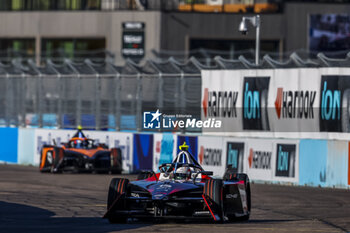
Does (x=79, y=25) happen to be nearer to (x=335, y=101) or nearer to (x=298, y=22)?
(x=298, y=22)

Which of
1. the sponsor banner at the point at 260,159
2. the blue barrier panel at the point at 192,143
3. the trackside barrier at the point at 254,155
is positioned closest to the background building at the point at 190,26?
the trackside barrier at the point at 254,155

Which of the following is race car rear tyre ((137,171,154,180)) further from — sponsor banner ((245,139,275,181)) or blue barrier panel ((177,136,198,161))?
blue barrier panel ((177,136,198,161))

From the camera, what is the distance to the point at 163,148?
26266 mm

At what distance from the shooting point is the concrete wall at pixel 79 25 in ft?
188

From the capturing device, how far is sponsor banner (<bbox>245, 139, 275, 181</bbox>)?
75.4ft

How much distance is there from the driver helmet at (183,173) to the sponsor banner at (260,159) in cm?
789

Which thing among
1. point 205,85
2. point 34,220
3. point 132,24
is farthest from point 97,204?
point 132,24

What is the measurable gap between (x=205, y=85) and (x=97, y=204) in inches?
364

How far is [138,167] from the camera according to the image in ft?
89.4

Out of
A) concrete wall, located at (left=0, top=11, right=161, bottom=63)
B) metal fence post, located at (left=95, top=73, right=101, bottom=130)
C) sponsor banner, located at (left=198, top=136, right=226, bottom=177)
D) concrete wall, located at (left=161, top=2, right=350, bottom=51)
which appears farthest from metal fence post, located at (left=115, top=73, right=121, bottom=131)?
concrete wall, located at (left=161, top=2, right=350, bottom=51)

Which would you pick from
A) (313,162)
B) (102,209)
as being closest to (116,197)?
(102,209)

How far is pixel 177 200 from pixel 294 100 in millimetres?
9996

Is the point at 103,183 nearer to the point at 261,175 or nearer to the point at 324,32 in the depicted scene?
the point at 261,175

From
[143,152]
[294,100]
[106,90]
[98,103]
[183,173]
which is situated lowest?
[143,152]
